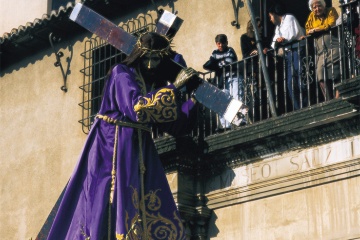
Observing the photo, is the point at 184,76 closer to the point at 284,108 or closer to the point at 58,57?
the point at 284,108

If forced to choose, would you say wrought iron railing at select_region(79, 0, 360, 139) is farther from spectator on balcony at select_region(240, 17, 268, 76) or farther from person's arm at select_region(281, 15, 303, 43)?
person's arm at select_region(281, 15, 303, 43)

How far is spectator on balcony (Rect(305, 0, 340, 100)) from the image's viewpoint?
13617mm

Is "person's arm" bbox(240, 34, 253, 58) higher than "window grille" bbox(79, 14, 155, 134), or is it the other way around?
"window grille" bbox(79, 14, 155, 134)

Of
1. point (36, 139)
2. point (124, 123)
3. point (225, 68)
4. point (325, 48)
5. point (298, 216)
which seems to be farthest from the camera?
point (36, 139)

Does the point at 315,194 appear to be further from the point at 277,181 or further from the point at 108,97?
the point at 108,97

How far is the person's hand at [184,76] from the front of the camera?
1133cm

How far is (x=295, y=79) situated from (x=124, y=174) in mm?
3409

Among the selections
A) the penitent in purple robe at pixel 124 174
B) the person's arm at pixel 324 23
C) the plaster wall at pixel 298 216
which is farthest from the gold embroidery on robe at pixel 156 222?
the person's arm at pixel 324 23

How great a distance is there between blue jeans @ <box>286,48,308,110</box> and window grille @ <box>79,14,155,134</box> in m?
2.89

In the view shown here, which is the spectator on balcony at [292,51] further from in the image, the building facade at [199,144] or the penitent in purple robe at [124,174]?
the penitent in purple robe at [124,174]

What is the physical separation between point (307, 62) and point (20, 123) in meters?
5.26

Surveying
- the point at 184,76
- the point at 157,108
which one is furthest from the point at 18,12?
the point at 157,108

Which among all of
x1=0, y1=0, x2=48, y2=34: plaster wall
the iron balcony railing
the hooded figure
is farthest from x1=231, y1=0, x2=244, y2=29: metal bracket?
x1=0, y1=0, x2=48, y2=34: plaster wall

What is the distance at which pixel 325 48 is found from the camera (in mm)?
13695
